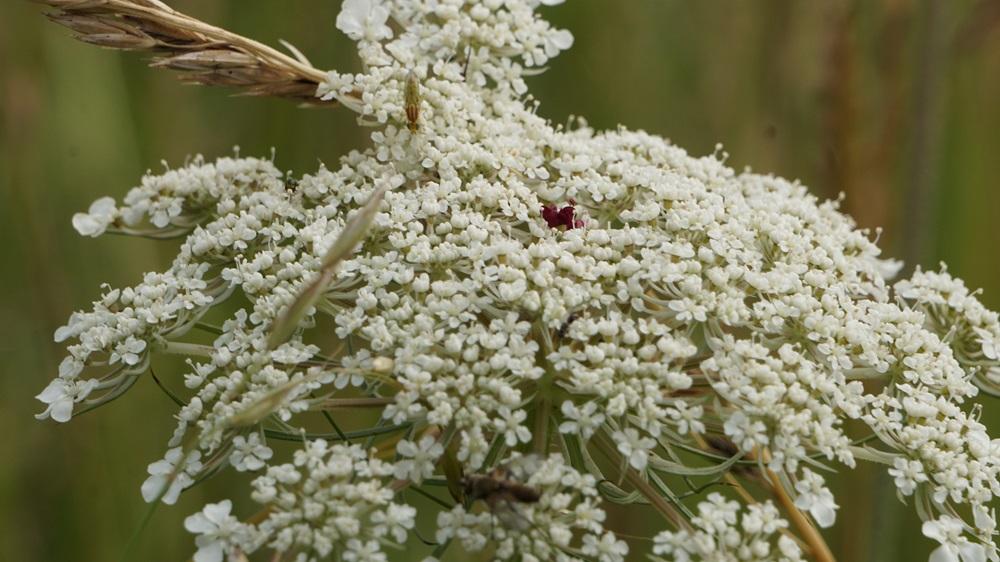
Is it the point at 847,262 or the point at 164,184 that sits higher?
the point at 847,262

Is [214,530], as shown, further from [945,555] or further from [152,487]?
[945,555]

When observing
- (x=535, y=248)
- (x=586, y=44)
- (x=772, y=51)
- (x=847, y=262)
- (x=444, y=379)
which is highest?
(x=772, y=51)

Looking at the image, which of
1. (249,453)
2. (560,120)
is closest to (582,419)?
(249,453)

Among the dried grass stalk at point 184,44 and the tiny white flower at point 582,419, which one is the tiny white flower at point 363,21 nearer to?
the dried grass stalk at point 184,44

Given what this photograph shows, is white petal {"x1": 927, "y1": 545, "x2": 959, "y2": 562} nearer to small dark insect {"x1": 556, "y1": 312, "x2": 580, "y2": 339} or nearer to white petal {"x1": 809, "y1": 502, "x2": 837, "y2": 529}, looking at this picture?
white petal {"x1": 809, "y1": 502, "x2": 837, "y2": 529}

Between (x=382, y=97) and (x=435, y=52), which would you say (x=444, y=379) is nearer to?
(x=382, y=97)

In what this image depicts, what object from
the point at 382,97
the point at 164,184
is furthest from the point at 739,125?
the point at 164,184

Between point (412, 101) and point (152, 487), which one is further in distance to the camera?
point (412, 101)
